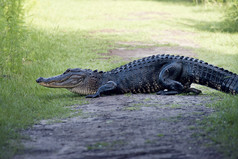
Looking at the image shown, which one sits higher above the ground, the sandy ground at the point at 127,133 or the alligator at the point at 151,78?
the alligator at the point at 151,78

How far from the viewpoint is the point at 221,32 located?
13898mm

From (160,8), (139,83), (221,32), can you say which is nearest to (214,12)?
(160,8)

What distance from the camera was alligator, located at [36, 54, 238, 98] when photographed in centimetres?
641

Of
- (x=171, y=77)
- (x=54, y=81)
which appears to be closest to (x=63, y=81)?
(x=54, y=81)

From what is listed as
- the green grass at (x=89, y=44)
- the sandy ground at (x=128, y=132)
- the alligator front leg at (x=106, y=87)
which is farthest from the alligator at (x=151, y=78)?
the sandy ground at (x=128, y=132)

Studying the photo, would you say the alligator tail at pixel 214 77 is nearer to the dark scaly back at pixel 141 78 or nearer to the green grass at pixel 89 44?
the green grass at pixel 89 44

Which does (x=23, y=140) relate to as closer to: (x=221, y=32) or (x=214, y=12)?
(x=221, y=32)

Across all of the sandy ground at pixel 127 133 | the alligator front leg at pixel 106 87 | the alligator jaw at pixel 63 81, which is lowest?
the sandy ground at pixel 127 133

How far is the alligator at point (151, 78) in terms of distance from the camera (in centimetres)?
641

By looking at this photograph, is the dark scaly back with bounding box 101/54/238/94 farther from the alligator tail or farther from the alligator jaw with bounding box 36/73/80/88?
the alligator jaw with bounding box 36/73/80/88

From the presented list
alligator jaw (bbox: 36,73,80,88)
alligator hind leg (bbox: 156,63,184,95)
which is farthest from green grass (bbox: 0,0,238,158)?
alligator hind leg (bbox: 156,63,184,95)

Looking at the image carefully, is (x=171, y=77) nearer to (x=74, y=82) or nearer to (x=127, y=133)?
(x=74, y=82)

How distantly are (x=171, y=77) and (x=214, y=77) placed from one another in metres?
0.74

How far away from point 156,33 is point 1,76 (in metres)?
8.30
